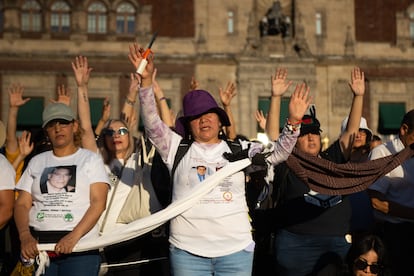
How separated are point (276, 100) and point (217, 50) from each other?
18760 mm

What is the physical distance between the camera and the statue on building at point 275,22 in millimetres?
23766

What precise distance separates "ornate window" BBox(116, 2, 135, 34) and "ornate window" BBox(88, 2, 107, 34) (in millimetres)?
535

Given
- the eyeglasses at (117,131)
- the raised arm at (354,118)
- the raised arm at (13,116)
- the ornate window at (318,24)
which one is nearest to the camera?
the raised arm at (354,118)

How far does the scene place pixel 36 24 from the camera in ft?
78.5

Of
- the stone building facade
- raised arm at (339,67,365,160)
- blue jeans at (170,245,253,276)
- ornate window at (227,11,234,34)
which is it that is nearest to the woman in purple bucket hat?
blue jeans at (170,245,253,276)

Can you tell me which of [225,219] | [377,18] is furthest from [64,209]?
[377,18]

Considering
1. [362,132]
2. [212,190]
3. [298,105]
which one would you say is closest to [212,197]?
[212,190]

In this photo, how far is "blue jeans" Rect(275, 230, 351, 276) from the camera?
5.42m

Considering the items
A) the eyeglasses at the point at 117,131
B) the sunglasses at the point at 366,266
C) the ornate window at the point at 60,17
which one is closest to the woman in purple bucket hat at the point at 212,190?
the sunglasses at the point at 366,266

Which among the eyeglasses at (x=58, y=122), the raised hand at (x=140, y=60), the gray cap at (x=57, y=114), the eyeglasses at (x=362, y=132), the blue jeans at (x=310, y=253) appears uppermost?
the raised hand at (x=140, y=60)

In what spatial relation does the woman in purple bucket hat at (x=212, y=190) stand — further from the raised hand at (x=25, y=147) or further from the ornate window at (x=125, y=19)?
the ornate window at (x=125, y=19)

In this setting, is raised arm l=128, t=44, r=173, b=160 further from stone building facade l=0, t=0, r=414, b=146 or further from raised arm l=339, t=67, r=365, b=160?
stone building facade l=0, t=0, r=414, b=146

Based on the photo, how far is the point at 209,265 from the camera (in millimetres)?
4512

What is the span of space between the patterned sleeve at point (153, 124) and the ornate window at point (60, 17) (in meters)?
20.3
